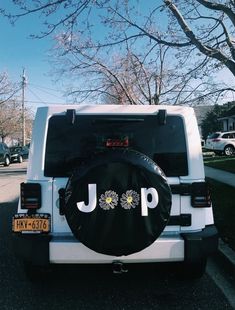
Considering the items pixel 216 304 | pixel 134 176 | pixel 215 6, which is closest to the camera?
pixel 134 176

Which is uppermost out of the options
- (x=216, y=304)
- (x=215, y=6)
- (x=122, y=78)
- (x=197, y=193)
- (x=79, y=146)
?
(x=122, y=78)

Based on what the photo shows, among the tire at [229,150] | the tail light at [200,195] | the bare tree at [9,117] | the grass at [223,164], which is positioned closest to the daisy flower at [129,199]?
the tail light at [200,195]

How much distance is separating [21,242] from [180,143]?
6.02ft

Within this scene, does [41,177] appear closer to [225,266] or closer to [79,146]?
[79,146]

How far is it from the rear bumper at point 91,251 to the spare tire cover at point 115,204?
197 millimetres

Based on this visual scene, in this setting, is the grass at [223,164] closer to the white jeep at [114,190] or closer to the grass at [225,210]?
the grass at [225,210]

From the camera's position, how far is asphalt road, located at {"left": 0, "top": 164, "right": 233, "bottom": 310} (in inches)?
181

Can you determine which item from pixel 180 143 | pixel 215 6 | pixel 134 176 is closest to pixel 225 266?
pixel 180 143

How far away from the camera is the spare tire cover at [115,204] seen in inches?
168

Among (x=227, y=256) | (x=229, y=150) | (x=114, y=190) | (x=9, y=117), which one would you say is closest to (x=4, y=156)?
(x=229, y=150)

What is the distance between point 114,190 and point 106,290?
4.31 ft

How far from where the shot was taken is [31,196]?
15.3 feet

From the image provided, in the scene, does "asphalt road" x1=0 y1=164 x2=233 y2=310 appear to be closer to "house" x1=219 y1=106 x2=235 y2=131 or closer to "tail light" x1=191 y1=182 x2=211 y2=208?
"tail light" x1=191 y1=182 x2=211 y2=208

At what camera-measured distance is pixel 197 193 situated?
4754 millimetres
